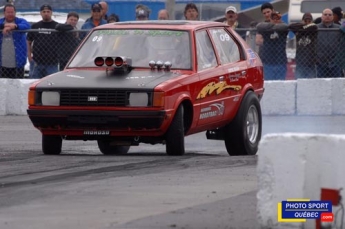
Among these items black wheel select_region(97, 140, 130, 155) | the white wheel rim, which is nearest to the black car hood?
black wheel select_region(97, 140, 130, 155)

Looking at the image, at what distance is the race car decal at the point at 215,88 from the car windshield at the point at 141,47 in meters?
0.33

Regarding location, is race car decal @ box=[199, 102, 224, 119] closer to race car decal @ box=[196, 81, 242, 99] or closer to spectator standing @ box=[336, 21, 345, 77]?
race car decal @ box=[196, 81, 242, 99]

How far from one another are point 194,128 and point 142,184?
302 centimetres

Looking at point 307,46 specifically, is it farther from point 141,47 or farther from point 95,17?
point 141,47

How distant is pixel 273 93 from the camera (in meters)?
19.7

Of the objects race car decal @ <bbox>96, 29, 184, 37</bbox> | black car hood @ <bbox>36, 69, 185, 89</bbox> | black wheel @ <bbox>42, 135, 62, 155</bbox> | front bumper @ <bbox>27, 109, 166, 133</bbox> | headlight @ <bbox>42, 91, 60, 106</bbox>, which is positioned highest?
race car decal @ <bbox>96, 29, 184, 37</bbox>

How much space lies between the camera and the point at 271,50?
64.6 feet

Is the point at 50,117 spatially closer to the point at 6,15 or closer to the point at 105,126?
the point at 105,126

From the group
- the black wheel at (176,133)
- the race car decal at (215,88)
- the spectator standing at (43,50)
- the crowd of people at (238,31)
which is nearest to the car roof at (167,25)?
the race car decal at (215,88)

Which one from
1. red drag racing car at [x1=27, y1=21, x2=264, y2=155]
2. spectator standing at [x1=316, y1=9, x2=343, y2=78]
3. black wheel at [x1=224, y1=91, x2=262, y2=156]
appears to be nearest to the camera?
red drag racing car at [x1=27, y1=21, x2=264, y2=155]

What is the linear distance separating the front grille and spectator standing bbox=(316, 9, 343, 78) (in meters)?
7.83

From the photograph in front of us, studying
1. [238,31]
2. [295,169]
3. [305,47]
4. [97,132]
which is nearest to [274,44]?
[305,47]

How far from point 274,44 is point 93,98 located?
7.65 meters

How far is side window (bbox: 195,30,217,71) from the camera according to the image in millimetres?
13211
